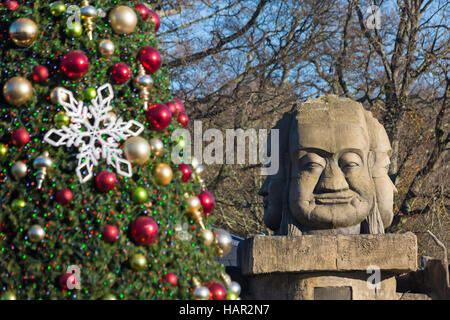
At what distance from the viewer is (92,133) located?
294 cm

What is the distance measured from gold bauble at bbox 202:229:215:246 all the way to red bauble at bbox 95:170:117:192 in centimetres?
56

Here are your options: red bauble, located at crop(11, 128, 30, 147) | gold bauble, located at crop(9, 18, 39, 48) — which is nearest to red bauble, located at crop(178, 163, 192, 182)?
red bauble, located at crop(11, 128, 30, 147)

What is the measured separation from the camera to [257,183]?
43.7ft

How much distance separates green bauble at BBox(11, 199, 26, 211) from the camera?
284 centimetres

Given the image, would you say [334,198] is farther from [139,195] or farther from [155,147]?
[139,195]

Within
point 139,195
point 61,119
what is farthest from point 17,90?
point 139,195

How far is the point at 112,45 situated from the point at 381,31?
9859 mm

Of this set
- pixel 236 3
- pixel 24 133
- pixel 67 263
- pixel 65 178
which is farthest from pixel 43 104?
pixel 236 3

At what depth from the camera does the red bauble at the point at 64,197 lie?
2812mm

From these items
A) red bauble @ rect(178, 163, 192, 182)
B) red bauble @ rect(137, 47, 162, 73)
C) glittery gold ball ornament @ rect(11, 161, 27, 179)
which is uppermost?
red bauble @ rect(137, 47, 162, 73)

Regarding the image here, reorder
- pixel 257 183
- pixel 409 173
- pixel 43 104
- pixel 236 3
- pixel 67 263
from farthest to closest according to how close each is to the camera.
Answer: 1. pixel 257 183
2. pixel 409 173
3. pixel 236 3
4. pixel 43 104
5. pixel 67 263

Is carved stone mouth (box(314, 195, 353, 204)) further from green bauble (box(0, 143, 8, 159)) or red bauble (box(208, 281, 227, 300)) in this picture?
green bauble (box(0, 143, 8, 159))

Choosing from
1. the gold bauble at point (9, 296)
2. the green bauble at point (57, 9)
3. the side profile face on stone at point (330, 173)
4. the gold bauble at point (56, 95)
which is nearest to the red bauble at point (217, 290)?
the gold bauble at point (9, 296)
